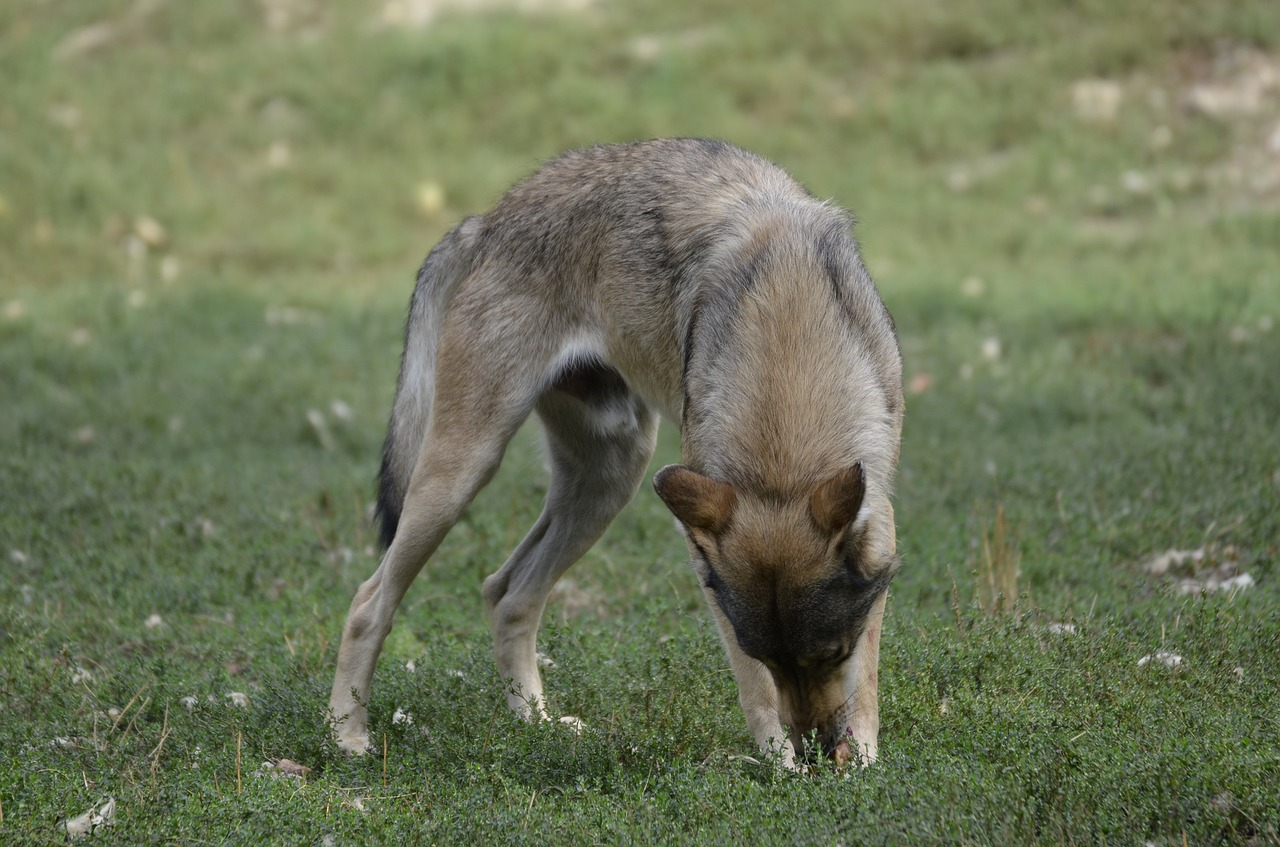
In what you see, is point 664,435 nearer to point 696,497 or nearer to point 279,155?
point 696,497

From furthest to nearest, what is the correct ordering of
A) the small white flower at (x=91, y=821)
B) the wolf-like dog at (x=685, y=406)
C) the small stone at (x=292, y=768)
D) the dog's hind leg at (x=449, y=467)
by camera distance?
the dog's hind leg at (x=449, y=467)
the small stone at (x=292, y=768)
the wolf-like dog at (x=685, y=406)
the small white flower at (x=91, y=821)

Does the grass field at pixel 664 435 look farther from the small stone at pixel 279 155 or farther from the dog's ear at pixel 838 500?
the dog's ear at pixel 838 500

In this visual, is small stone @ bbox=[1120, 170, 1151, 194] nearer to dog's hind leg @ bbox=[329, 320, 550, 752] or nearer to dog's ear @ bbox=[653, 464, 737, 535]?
dog's hind leg @ bbox=[329, 320, 550, 752]

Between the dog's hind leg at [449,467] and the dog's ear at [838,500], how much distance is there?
150cm

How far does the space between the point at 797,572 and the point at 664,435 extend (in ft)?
17.5

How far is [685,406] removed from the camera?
4582 mm

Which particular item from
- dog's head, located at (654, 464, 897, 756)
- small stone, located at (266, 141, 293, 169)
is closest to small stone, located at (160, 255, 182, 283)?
small stone, located at (266, 141, 293, 169)

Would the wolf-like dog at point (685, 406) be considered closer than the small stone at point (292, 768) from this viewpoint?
Yes

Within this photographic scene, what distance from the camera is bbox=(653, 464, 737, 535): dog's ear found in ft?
12.8

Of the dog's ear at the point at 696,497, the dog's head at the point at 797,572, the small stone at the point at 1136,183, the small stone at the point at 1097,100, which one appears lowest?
the small stone at the point at 1136,183

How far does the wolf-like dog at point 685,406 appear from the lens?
13.0 feet

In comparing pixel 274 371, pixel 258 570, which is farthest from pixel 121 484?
pixel 274 371

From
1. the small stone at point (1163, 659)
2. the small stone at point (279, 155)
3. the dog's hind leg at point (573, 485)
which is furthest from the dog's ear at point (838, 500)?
the small stone at point (279, 155)

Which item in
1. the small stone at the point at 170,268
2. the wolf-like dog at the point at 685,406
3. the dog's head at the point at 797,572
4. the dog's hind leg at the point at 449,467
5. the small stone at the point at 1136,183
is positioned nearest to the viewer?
the dog's head at the point at 797,572
